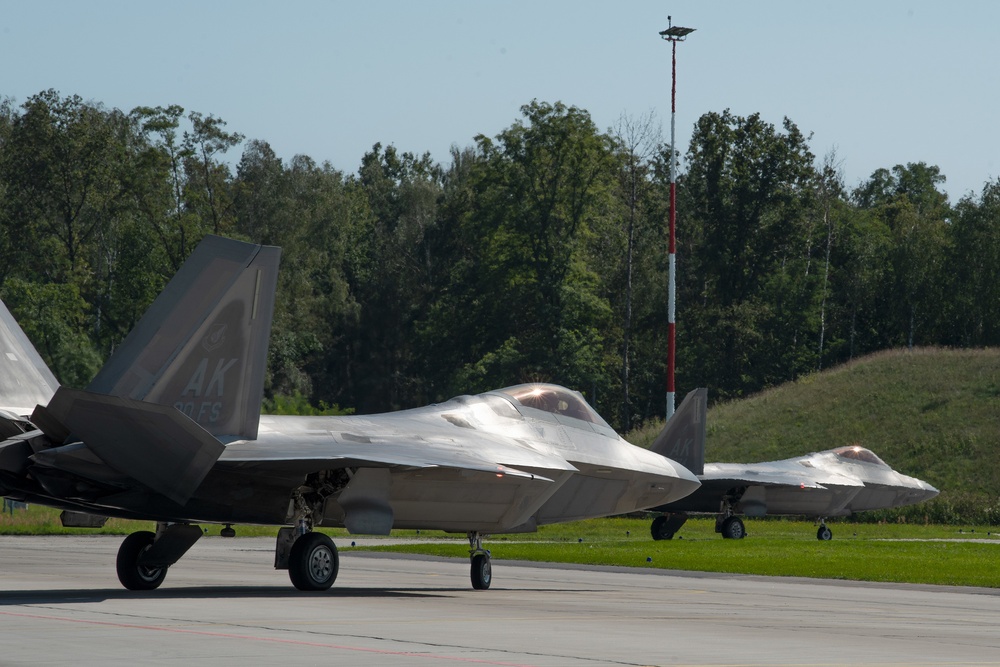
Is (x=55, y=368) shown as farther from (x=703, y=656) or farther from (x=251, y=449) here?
(x=703, y=656)

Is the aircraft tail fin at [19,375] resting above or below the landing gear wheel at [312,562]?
above

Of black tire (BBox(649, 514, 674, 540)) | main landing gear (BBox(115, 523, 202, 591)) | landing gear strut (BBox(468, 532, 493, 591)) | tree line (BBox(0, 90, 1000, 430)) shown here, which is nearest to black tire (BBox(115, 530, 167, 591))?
main landing gear (BBox(115, 523, 202, 591))

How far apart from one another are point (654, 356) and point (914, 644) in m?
80.1

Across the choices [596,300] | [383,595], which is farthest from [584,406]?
[596,300]

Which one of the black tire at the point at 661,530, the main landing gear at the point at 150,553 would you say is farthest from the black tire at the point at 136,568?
the black tire at the point at 661,530

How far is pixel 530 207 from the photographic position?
8606cm

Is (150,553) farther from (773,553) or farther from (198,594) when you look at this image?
(773,553)

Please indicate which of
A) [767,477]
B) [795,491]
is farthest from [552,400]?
[795,491]

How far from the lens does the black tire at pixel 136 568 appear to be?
57.4ft

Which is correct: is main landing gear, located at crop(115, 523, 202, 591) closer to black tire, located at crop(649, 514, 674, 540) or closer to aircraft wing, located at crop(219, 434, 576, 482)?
aircraft wing, located at crop(219, 434, 576, 482)

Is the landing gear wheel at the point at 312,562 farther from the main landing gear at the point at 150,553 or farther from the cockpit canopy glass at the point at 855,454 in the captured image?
the cockpit canopy glass at the point at 855,454

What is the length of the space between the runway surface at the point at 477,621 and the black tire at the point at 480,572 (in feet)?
0.60

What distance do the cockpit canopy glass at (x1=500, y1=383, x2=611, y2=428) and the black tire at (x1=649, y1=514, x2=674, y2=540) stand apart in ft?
57.6

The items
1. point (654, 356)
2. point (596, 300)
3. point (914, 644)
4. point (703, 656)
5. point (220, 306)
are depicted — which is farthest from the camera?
point (654, 356)
